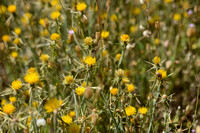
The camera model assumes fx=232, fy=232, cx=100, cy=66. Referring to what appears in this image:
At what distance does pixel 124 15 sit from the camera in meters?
2.68

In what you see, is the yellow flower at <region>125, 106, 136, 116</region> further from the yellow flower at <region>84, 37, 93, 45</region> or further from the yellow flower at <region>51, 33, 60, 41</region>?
the yellow flower at <region>51, 33, 60, 41</region>

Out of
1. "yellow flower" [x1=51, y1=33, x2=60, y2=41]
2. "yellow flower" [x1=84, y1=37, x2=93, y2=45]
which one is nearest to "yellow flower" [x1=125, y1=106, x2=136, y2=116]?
"yellow flower" [x1=84, y1=37, x2=93, y2=45]

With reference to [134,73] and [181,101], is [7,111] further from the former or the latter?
[181,101]

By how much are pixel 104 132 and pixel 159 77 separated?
542 mm

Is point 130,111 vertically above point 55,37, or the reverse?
point 55,37

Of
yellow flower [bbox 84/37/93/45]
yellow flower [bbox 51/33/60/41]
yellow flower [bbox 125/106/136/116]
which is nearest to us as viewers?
yellow flower [bbox 125/106/136/116]

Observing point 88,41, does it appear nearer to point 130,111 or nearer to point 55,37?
point 55,37

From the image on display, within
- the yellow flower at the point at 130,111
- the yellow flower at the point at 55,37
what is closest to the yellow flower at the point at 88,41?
the yellow flower at the point at 55,37

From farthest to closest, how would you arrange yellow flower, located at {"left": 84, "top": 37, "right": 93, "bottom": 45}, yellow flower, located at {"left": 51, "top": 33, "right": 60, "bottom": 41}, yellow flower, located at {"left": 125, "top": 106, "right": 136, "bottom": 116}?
yellow flower, located at {"left": 51, "top": 33, "right": 60, "bottom": 41}
yellow flower, located at {"left": 84, "top": 37, "right": 93, "bottom": 45}
yellow flower, located at {"left": 125, "top": 106, "right": 136, "bottom": 116}

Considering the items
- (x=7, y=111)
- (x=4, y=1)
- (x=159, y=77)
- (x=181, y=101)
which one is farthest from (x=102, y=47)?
(x=4, y=1)

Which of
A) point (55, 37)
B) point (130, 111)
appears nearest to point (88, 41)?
point (55, 37)

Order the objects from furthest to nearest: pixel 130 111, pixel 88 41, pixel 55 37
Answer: pixel 55 37
pixel 88 41
pixel 130 111

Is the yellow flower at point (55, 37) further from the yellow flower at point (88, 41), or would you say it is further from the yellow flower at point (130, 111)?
the yellow flower at point (130, 111)

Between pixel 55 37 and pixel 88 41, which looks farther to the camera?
pixel 55 37
